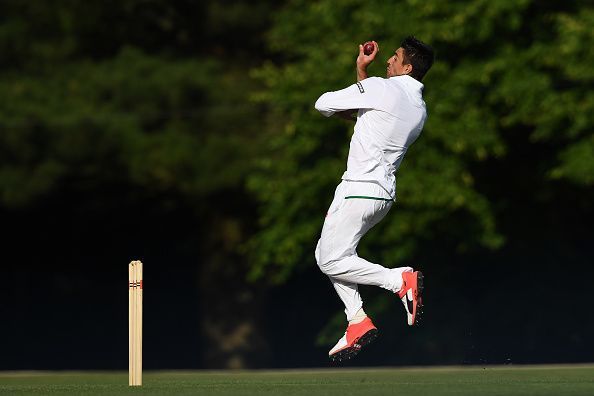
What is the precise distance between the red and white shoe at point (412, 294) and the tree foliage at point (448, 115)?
1010 cm

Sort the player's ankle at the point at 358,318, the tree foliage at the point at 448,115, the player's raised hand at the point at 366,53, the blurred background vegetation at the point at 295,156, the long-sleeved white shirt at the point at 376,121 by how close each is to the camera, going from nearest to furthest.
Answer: the player's raised hand at the point at 366,53 → the long-sleeved white shirt at the point at 376,121 → the player's ankle at the point at 358,318 → the tree foliage at the point at 448,115 → the blurred background vegetation at the point at 295,156

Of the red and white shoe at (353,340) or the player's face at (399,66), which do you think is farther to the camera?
the player's face at (399,66)

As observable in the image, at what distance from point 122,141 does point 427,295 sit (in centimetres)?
519

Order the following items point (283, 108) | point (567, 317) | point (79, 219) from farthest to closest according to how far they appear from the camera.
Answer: point (79, 219) < point (567, 317) < point (283, 108)

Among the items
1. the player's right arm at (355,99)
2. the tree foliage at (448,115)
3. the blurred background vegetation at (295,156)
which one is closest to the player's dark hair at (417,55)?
the player's right arm at (355,99)

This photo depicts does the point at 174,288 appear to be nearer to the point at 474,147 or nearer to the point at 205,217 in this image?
the point at 205,217

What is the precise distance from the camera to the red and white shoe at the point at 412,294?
31.8 ft

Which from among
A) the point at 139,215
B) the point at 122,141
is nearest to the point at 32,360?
the point at 139,215

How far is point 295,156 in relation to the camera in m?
21.7

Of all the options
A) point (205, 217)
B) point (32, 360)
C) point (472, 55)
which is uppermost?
point (472, 55)

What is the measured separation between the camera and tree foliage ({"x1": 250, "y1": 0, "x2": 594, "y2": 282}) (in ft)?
65.2

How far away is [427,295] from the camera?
22.4 m

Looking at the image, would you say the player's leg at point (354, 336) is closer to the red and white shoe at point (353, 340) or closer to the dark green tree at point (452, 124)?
the red and white shoe at point (353, 340)

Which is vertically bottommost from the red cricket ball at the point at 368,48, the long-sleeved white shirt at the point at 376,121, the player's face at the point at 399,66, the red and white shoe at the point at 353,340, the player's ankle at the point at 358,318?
the red and white shoe at the point at 353,340
